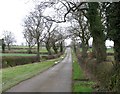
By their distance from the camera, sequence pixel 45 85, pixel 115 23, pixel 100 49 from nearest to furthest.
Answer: pixel 115 23 < pixel 45 85 < pixel 100 49

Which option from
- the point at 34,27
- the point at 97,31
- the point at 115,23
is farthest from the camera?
the point at 34,27

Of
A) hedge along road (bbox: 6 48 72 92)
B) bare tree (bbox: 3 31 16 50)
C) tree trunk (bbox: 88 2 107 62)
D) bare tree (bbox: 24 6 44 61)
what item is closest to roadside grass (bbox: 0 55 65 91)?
hedge along road (bbox: 6 48 72 92)

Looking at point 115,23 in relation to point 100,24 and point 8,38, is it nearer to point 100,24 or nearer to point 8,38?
point 100,24

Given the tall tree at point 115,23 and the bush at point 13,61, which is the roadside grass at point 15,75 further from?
the tall tree at point 115,23

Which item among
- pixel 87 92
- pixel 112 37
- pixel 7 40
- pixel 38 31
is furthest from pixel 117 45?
pixel 7 40

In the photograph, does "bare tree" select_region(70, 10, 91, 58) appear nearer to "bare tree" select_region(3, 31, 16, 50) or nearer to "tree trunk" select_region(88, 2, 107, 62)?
"tree trunk" select_region(88, 2, 107, 62)

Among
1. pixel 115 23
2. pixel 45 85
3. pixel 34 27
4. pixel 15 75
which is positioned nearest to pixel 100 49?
pixel 45 85

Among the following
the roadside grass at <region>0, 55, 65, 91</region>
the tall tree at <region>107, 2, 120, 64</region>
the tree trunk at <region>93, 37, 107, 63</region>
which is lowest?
the roadside grass at <region>0, 55, 65, 91</region>

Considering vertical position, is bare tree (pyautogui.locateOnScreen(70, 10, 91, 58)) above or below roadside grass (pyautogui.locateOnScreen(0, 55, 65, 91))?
above

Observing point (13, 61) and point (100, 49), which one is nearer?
point (100, 49)

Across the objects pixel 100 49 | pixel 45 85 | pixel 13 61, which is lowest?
pixel 45 85

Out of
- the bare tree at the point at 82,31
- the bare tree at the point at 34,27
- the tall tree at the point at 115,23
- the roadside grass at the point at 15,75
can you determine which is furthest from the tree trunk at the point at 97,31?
the bare tree at the point at 34,27

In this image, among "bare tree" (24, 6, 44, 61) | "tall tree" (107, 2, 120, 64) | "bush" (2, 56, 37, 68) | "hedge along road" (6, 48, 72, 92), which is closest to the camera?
"tall tree" (107, 2, 120, 64)

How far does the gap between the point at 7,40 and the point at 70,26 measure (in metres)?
84.3
